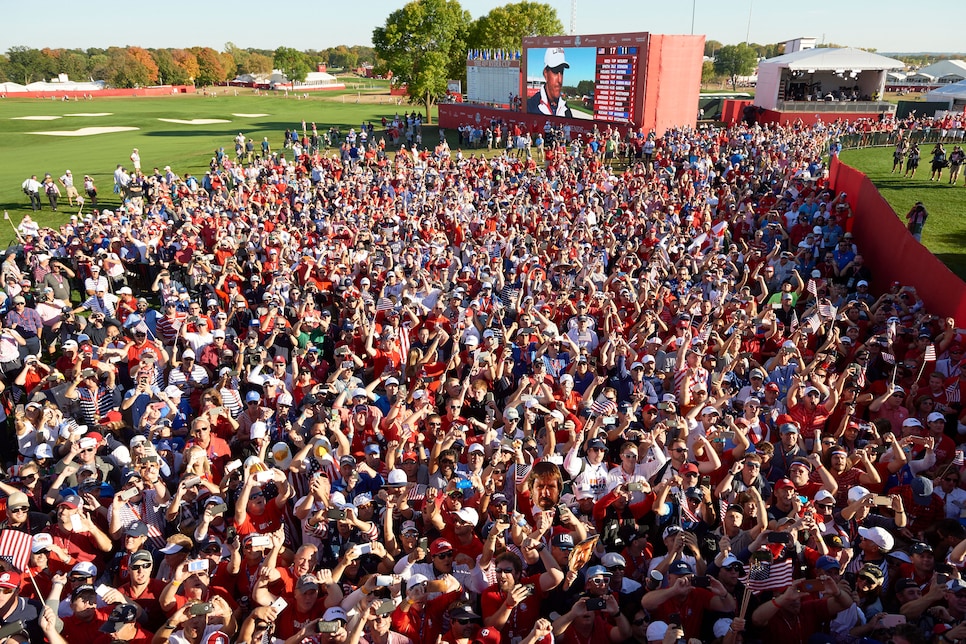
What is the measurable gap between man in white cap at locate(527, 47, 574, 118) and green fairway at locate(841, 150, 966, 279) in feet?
46.3

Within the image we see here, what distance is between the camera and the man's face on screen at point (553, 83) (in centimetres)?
3347

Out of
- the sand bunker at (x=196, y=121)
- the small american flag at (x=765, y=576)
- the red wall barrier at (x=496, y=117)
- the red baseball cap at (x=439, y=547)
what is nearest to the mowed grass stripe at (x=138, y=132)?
the sand bunker at (x=196, y=121)

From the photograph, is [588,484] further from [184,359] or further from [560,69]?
[560,69]

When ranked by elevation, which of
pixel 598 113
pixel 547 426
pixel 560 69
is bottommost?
pixel 547 426

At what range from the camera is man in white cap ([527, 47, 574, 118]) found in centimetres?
3312

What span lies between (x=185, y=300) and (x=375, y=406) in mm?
4782

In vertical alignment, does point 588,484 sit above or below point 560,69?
below

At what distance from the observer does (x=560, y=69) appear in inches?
1307

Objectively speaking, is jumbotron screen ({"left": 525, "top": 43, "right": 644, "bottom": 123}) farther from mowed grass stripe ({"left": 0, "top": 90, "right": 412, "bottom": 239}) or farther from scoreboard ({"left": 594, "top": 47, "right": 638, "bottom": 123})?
mowed grass stripe ({"left": 0, "top": 90, "right": 412, "bottom": 239})

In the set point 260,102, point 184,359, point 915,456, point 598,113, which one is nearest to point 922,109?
point 598,113

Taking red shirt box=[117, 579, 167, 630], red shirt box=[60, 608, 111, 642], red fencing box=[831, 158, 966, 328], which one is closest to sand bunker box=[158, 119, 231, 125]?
red fencing box=[831, 158, 966, 328]

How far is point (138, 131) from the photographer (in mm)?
47594

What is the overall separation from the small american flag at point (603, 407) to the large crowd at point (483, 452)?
50 millimetres

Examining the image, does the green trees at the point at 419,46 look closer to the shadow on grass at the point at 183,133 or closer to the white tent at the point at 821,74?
the shadow on grass at the point at 183,133
